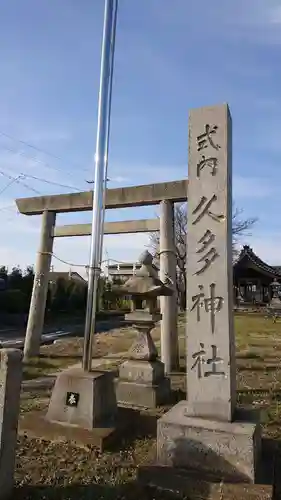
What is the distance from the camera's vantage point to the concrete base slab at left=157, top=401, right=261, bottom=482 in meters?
3.19

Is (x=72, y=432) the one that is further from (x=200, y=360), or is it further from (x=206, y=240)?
(x=206, y=240)

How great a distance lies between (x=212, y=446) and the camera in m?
3.30

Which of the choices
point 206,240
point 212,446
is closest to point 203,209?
point 206,240

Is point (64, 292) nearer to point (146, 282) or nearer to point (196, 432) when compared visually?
point (146, 282)

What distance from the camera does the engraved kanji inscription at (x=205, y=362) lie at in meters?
3.50

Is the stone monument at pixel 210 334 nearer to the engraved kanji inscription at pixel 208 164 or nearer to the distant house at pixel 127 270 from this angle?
the engraved kanji inscription at pixel 208 164

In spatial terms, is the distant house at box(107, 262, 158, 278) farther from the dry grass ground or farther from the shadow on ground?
the shadow on ground

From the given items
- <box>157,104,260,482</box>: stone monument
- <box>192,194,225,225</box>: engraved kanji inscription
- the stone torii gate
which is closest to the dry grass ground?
<box>157,104,260,482</box>: stone monument

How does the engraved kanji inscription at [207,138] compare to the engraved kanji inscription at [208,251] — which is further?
the engraved kanji inscription at [207,138]

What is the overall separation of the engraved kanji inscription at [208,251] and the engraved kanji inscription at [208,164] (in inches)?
23.6

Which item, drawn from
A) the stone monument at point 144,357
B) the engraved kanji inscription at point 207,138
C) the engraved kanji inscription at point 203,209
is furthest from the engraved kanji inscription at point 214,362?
the stone monument at point 144,357

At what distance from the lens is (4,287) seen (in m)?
27.2

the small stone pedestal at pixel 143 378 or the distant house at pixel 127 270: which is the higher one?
the distant house at pixel 127 270

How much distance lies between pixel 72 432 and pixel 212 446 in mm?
1819
